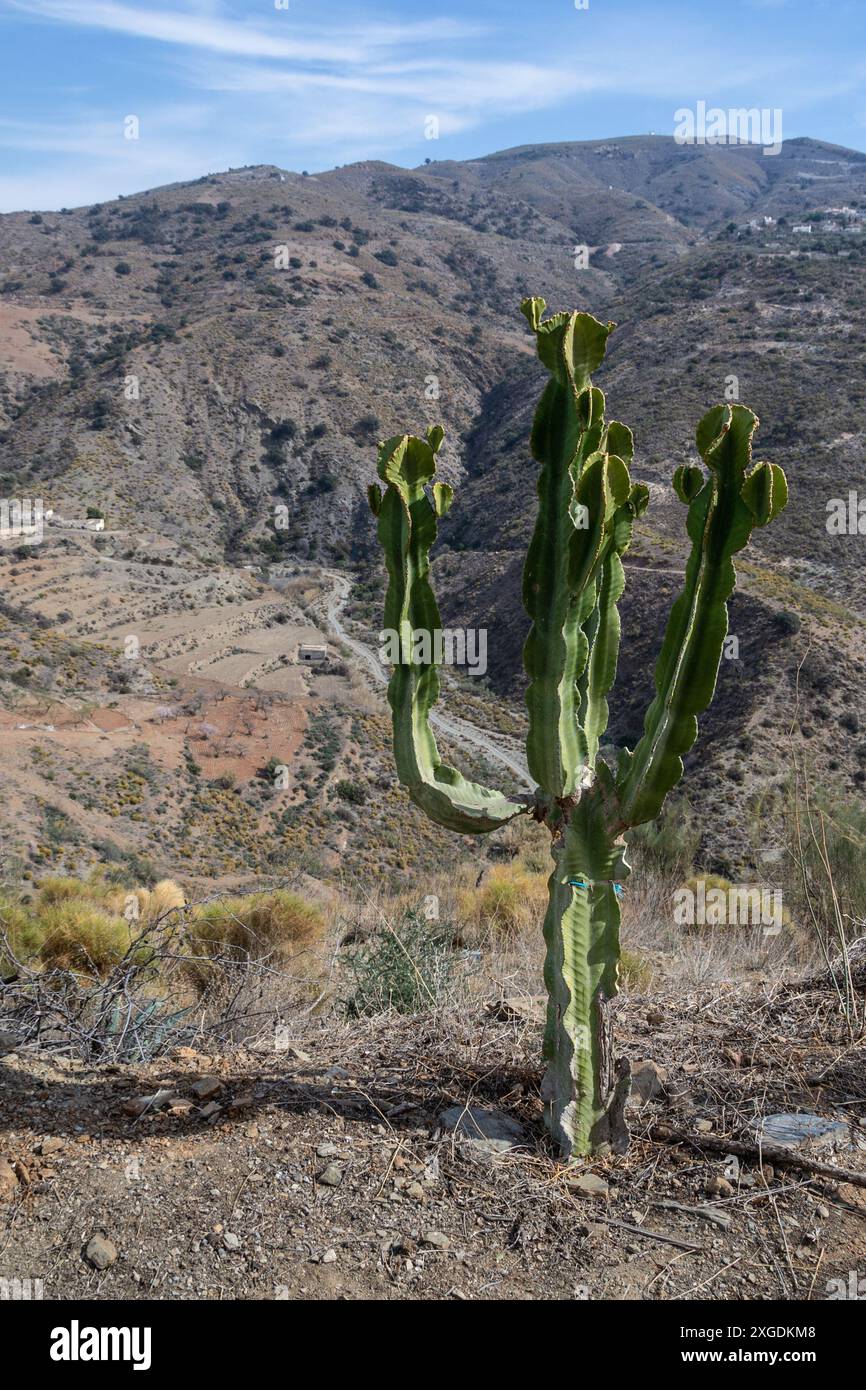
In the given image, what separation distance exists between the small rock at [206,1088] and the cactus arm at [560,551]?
1.69 metres

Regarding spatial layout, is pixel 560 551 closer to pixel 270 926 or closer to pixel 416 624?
pixel 416 624

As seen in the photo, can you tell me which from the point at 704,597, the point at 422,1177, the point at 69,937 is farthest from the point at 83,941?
the point at 704,597

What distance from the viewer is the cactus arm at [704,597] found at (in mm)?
3225

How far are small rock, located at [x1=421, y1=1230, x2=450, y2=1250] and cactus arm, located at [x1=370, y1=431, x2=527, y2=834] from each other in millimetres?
1369

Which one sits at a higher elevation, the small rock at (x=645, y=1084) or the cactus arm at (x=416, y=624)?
the cactus arm at (x=416, y=624)

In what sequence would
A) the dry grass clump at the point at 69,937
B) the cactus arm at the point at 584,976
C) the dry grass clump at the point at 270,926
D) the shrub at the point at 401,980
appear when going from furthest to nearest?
the dry grass clump at the point at 270,926 → the dry grass clump at the point at 69,937 → the shrub at the point at 401,980 → the cactus arm at the point at 584,976

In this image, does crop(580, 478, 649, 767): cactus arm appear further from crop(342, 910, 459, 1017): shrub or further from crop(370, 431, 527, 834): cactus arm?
crop(342, 910, 459, 1017): shrub

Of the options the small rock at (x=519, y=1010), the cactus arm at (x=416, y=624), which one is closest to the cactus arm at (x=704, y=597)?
the cactus arm at (x=416, y=624)

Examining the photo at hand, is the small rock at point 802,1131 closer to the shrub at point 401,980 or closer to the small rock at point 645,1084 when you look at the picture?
the small rock at point 645,1084

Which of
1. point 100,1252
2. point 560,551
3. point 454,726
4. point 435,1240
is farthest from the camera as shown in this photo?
point 454,726

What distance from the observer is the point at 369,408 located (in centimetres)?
6153

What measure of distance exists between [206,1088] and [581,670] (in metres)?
2.11

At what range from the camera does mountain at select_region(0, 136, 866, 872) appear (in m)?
28.7

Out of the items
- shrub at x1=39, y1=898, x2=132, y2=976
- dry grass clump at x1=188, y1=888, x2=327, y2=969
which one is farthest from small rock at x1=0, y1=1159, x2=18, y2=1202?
dry grass clump at x1=188, y1=888, x2=327, y2=969
